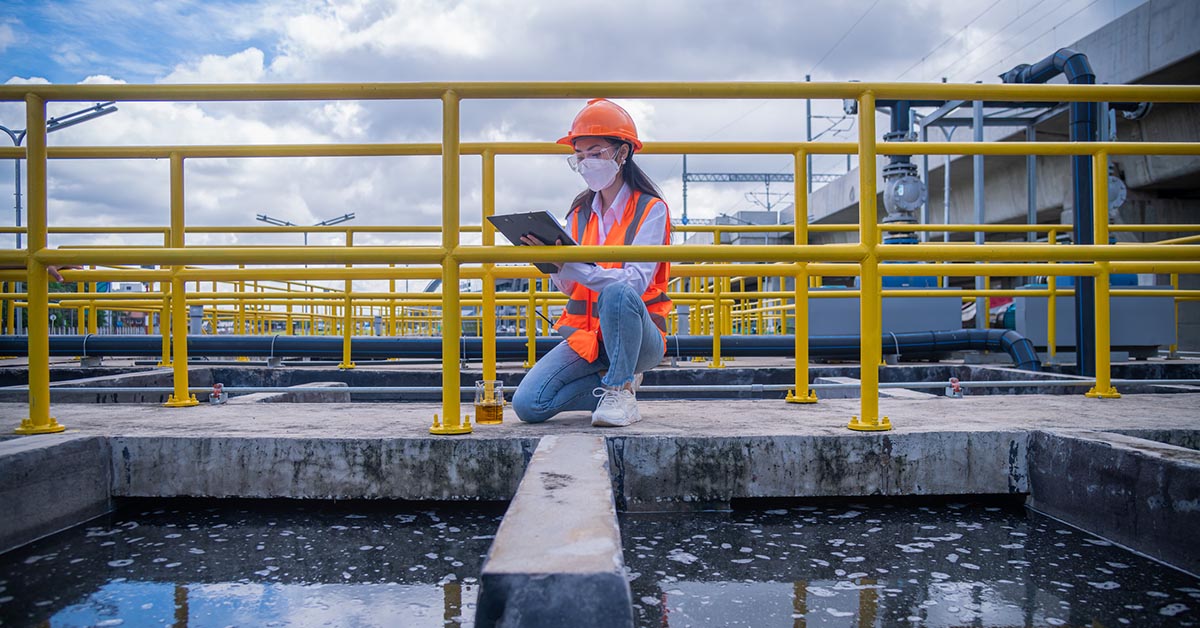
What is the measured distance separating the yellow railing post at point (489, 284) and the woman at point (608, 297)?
→ 13.6 inches

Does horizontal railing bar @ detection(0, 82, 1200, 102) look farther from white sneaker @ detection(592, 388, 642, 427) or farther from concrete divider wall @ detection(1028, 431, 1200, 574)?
concrete divider wall @ detection(1028, 431, 1200, 574)

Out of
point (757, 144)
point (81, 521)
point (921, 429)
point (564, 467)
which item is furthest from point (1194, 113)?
point (81, 521)

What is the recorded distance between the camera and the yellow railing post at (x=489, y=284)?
9.45 feet

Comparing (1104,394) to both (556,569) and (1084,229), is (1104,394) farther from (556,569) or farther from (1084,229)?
(556,569)

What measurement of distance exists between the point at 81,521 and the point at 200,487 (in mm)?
301

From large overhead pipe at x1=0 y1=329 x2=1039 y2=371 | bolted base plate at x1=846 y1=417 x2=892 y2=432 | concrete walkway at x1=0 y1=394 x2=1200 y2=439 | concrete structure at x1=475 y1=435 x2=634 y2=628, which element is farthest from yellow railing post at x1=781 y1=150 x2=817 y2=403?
large overhead pipe at x1=0 y1=329 x2=1039 y2=371

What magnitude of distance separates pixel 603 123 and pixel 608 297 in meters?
0.60

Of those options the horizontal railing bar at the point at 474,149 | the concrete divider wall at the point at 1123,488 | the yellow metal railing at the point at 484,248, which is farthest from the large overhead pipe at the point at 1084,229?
the concrete divider wall at the point at 1123,488

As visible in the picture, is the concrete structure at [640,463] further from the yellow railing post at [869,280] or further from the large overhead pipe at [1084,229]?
the large overhead pipe at [1084,229]

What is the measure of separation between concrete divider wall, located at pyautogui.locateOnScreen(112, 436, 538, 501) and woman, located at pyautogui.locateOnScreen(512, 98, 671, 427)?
1.25 ft

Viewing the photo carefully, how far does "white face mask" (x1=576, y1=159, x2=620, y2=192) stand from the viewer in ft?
8.50

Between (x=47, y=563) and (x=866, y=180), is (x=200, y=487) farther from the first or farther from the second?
(x=866, y=180)

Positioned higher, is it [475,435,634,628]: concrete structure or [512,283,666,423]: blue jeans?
[512,283,666,423]: blue jeans

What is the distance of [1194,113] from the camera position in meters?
12.1
